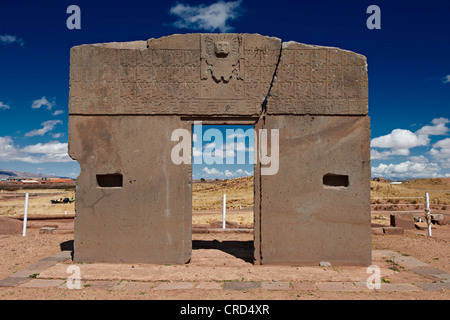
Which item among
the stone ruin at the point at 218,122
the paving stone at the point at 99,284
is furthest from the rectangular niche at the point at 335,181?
the paving stone at the point at 99,284

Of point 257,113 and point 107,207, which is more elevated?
point 257,113

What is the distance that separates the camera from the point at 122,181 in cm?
572

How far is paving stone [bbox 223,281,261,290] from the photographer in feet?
14.7

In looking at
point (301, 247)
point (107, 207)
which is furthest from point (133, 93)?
point (301, 247)

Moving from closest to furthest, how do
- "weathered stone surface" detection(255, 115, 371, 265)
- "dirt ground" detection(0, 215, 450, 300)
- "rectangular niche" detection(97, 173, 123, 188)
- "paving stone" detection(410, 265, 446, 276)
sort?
"dirt ground" detection(0, 215, 450, 300) < "paving stone" detection(410, 265, 446, 276) < "weathered stone surface" detection(255, 115, 371, 265) < "rectangular niche" detection(97, 173, 123, 188)

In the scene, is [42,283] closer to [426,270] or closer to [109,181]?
[109,181]

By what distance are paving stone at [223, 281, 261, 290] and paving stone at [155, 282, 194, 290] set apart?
51cm

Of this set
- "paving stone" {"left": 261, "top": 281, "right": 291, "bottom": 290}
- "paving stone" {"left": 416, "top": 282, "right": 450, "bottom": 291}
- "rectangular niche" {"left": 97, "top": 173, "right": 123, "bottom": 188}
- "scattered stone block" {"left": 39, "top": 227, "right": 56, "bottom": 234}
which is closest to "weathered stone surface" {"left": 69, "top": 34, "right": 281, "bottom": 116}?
"rectangular niche" {"left": 97, "top": 173, "right": 123, "bottom": 188}

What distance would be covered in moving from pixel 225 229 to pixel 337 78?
509 centimetres

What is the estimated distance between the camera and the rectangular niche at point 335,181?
5655 mm

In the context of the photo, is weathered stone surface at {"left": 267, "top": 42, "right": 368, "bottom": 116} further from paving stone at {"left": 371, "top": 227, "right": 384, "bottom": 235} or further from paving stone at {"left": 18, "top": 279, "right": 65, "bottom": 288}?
paving stone at {"left": 371, "top": 227, "right": 384, "bottom": 235}

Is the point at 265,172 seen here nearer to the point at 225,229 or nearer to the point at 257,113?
the point at 257,113

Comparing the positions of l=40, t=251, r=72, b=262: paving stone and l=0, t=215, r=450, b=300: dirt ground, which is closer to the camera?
l=0, t=215, r=450, b=300: dirt ground

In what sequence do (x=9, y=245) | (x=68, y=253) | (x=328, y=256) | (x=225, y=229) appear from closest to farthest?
(x=328, y=256)
(x=68, y=253)
(x=9, y=245)
(x=225, y=229)
